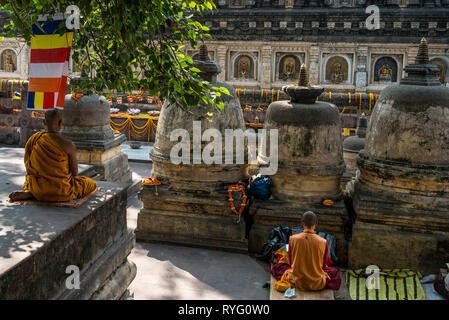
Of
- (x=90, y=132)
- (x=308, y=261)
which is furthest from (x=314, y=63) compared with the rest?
(x=308, y=261)

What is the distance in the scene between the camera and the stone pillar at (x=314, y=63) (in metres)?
22.7

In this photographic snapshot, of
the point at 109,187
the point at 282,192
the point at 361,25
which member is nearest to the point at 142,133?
the point at 282,192

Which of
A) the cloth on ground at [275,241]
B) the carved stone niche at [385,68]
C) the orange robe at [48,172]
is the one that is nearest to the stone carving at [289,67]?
the carved stone niche at [385,68]

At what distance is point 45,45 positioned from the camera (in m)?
4.36

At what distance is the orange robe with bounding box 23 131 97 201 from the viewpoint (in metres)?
3.91

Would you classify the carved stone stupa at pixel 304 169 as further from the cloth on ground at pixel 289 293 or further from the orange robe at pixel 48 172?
the orange robe at pixel 48 172

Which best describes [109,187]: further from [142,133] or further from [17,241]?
[142,133]

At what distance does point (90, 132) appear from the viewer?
8.33 metres

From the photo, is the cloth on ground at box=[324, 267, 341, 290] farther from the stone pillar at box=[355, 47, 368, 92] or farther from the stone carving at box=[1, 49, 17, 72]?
the stone carving at box=[1, 49, 17, 72]

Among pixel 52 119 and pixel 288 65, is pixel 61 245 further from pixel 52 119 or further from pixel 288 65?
pixel 288 65

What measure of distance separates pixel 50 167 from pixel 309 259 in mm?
2790

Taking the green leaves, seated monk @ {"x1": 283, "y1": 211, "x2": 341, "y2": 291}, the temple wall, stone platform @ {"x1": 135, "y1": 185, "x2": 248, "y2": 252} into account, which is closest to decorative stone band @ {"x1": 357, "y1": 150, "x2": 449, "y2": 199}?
seated monk @ {"x1": 283, "y1": 211, "x2": 341, "y2": 291}

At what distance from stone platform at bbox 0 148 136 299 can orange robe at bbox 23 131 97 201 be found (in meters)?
0.15
